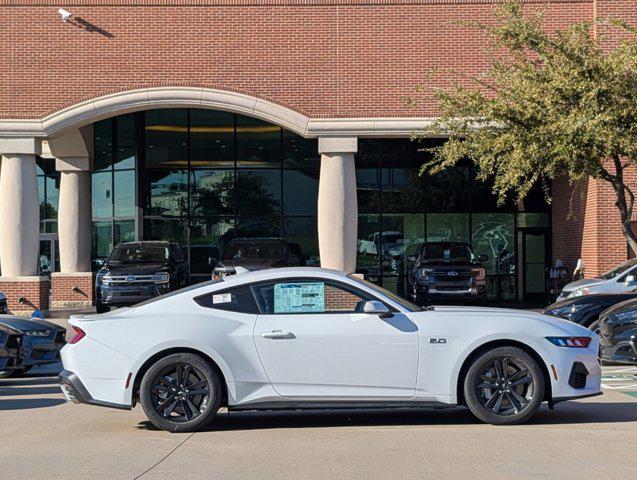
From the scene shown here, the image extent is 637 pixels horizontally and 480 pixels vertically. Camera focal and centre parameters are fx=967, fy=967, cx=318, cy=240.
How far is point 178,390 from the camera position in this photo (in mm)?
8789

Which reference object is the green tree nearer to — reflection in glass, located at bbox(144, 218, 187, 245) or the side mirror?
the side mirror

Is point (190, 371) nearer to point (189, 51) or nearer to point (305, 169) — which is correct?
point (189, 51)

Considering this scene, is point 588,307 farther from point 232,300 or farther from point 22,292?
point 22,292

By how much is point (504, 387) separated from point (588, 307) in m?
7.18

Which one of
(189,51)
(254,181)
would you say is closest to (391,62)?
(189,51)

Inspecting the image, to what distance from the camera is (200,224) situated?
98.4 ft

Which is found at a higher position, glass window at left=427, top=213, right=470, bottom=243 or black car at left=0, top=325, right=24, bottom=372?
glass window at left=427, top=213, right=470, bottom=243

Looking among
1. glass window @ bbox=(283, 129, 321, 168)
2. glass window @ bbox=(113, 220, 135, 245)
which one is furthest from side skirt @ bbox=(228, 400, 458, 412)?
glass window @ bbox=(113, 220, 135, 245)

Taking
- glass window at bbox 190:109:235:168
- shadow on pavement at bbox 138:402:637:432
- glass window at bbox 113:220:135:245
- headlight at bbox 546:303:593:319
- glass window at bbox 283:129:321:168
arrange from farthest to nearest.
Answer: glass window at bbox 113:220:135:245 < glass window at bbox 190:109:235:168 < glass window at bbox 283:129:321:168 < headlight at bbox 546:303:593:319 < shadow on pavement at bbox 138:402:637:432

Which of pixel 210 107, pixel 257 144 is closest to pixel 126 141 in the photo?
pixel 257 144

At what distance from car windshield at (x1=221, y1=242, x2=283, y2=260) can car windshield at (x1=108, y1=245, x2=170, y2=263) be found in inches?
61.1

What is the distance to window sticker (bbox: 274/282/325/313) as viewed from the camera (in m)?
9.02

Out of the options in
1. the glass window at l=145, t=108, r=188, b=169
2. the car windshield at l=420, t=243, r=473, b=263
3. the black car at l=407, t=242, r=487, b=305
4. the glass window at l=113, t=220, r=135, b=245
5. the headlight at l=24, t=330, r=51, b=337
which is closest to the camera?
the headlight at l=24, t=330, r=51, b=337

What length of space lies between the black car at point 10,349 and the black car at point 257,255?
10.4 m
